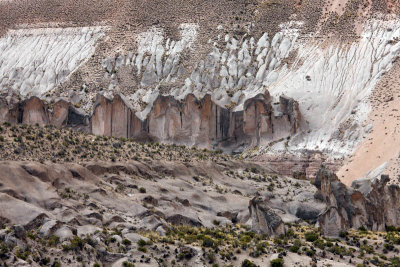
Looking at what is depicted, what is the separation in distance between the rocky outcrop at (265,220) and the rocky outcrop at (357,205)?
5348 mm

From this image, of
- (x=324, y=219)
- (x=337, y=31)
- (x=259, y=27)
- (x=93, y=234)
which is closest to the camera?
(x=93, y=234)

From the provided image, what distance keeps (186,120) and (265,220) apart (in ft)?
133

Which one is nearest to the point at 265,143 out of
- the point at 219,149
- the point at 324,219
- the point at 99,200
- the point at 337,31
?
the point at 219,149

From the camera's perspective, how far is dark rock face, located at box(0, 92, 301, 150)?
9706 centimetres

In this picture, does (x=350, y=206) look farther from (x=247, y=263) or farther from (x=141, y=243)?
(x=141, y=243)

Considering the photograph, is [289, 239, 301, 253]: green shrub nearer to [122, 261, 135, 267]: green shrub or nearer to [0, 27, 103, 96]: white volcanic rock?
[122, 261, 135, 267]: green shrub

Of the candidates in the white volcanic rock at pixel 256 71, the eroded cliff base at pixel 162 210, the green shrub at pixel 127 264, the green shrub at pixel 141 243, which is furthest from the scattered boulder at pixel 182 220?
the white volcanic rock at pixel 256 71

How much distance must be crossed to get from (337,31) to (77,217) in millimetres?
64730

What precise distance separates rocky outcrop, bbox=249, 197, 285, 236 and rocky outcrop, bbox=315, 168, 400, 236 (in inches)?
211

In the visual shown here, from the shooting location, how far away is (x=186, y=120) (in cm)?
9881

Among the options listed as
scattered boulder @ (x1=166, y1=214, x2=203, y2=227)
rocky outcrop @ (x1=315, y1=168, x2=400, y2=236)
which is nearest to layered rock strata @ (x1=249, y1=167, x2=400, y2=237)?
rocky outcrop @ (x1=315, y1=168, x2=400, y2=236)

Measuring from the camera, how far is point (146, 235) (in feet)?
171

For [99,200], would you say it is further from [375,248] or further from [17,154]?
[375,248]

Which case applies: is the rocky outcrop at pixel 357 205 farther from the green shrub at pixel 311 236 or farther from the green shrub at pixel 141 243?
the green shrub at pixel 141 243
